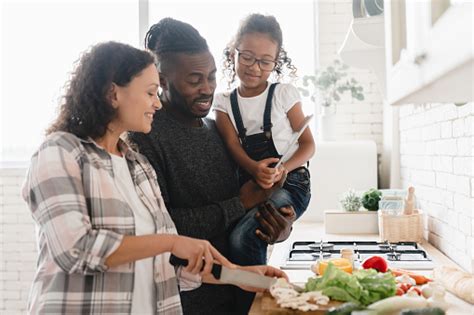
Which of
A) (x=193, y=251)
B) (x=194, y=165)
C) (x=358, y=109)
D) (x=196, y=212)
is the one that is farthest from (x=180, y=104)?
(x=358, y=109)

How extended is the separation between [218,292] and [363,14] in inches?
41.7

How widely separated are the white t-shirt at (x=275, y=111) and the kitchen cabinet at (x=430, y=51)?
1009mm

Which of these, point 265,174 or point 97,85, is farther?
point 265,174

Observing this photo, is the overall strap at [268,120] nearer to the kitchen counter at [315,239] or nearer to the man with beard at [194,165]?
the man with beard at [194,165]

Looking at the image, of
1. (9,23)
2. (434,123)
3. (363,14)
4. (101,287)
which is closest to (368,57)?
(434,123)

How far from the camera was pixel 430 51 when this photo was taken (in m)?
0.73

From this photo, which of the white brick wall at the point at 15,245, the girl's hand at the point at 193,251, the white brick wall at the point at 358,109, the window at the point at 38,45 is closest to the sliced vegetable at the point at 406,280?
the girl's hand at the point at 193,251

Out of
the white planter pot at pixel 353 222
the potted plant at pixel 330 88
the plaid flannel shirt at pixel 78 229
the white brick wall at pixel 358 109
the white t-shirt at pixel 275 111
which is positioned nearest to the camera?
the plaid flannel shirt at pixel 78 229

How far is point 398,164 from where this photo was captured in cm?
359

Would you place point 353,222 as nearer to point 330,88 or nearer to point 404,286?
point 330,88

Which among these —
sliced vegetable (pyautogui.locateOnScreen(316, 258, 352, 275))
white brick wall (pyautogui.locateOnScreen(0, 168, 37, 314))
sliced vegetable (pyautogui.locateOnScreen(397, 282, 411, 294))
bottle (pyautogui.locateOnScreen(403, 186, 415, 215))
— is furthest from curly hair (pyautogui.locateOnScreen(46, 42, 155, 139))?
white brick wall (pyautogui.locateOnScreen(0, 168, 37, 314))

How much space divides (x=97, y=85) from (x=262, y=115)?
0.76 m

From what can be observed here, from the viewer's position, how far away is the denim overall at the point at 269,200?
A: 191 centimetres

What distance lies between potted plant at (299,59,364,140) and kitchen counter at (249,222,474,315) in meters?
0.70
